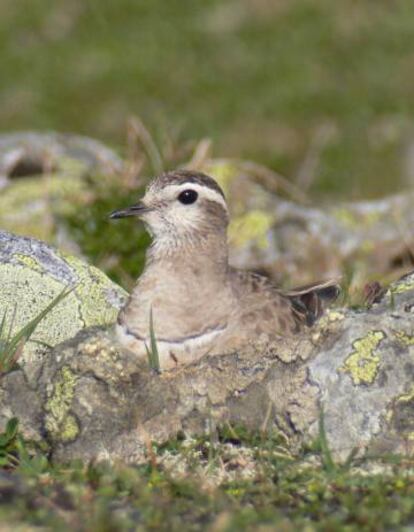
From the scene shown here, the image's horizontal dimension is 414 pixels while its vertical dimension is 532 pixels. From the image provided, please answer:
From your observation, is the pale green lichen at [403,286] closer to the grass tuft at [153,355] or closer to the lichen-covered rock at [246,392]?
the lichen-covered rock at [246,392]

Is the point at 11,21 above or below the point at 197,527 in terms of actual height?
above

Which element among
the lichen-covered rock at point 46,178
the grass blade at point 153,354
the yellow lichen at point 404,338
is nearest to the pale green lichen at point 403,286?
the yellow lichen at point 404,338

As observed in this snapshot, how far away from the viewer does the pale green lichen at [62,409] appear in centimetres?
690

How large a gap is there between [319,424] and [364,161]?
14.4m

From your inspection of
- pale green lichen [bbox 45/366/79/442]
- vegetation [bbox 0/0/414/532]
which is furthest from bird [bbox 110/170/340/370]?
vegetation [bbox 0/0/414/532]

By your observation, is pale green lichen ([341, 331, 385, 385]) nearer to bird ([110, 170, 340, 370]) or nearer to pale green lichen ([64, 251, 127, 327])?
bird ([110, 170, 340, 370])

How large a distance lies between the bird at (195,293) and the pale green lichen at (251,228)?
3962 mm

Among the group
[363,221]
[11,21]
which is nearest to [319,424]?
[363,221]

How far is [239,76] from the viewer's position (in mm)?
23422

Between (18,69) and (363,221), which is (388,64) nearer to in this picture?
(18,69)

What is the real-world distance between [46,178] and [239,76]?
10877mm

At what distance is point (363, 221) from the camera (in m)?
13.7

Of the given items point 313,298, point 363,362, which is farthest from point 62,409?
point 313,298

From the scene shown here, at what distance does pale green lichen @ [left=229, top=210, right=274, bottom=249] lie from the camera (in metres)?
12.9
